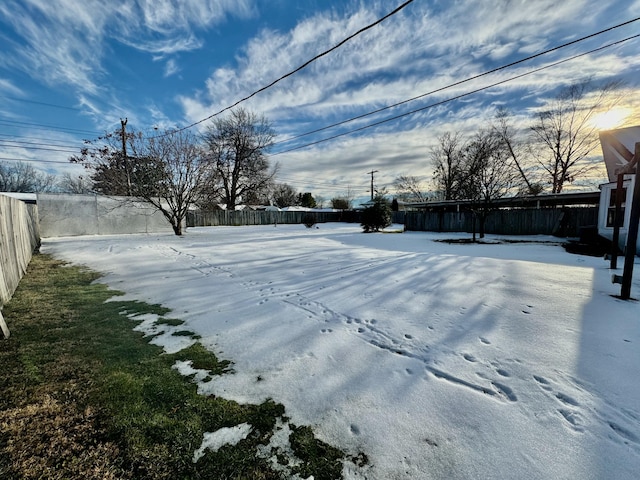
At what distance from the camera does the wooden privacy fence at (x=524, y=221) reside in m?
13.7

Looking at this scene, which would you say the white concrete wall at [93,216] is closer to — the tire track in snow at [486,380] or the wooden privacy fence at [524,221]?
the tire track in snow at [486,380]

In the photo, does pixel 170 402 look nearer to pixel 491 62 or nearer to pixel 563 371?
pixel 563 371

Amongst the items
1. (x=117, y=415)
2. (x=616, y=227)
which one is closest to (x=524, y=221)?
(x=616, y=227)

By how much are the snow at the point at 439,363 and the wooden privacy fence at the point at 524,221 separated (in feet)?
37.0

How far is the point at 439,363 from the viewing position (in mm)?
2471

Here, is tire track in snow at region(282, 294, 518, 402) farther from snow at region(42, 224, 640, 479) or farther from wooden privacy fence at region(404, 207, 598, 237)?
wooden privacy fence at region(404, 207, 598, 237)

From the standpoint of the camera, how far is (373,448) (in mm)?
1590

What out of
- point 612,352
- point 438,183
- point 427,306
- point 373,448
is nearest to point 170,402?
point 373,448

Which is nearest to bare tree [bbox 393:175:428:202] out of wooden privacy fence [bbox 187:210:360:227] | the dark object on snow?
wooden privacy fence [bbox 187:210:360:227]

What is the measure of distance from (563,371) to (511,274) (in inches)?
150

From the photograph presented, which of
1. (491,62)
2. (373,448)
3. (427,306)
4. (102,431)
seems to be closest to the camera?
(373,448)

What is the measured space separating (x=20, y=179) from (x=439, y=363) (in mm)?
54639

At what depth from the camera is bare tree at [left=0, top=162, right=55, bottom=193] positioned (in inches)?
1372

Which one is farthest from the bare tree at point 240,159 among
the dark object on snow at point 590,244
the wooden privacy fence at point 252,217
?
the dark object on snow at point 590,244
